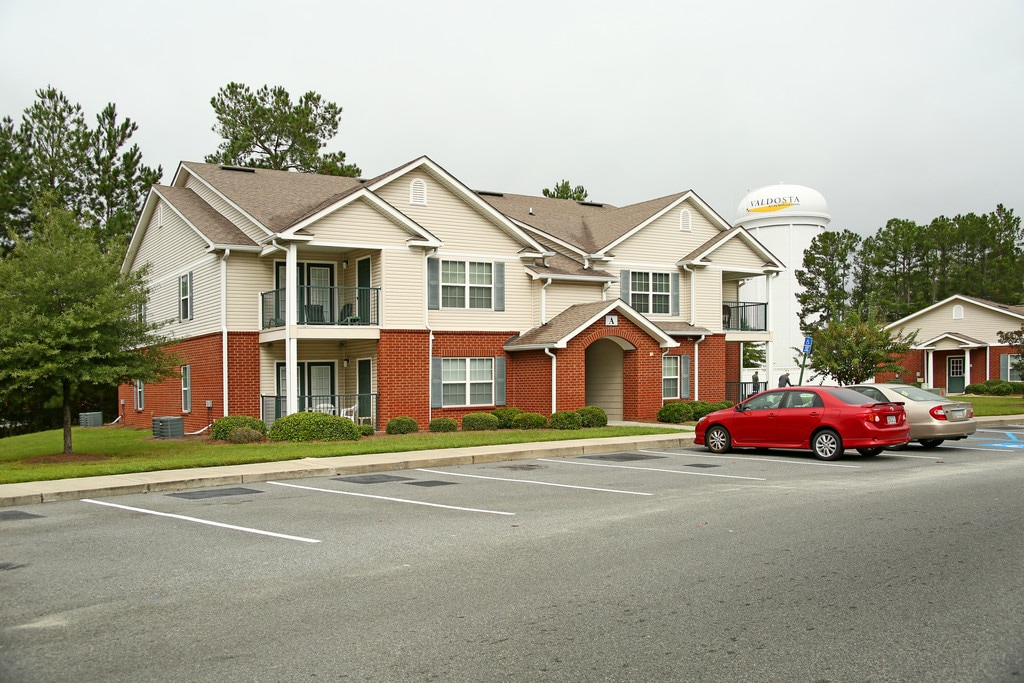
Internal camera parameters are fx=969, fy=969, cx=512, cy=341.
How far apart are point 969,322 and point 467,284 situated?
3710 cm

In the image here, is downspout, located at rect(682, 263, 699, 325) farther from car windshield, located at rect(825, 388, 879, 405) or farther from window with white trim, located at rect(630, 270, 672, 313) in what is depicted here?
car windshield, located at rect(825, 388, 879, 405)

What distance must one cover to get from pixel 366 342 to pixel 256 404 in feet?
11.7

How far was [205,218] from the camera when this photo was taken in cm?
2891

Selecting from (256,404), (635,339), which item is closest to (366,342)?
(256,404)

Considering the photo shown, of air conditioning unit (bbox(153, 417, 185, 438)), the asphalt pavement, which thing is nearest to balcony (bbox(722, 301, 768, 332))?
the asphalt pavement

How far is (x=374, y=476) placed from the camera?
16.9m

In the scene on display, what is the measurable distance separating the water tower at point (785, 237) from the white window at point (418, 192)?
41524 millimetres

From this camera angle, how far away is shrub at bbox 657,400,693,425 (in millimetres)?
29797

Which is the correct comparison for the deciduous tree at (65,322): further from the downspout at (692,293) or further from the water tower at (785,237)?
the water tower at (785,237)

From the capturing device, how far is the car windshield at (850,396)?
18688mm

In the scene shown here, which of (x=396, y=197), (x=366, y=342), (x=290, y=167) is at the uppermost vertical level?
(x=290, y=167)

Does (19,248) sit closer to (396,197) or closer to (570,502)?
(396,197)

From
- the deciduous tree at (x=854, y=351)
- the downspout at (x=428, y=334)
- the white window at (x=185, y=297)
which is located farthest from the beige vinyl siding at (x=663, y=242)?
the white window at (x=185, y=297)

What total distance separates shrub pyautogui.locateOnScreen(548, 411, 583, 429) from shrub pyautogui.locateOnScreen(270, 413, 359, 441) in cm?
601
